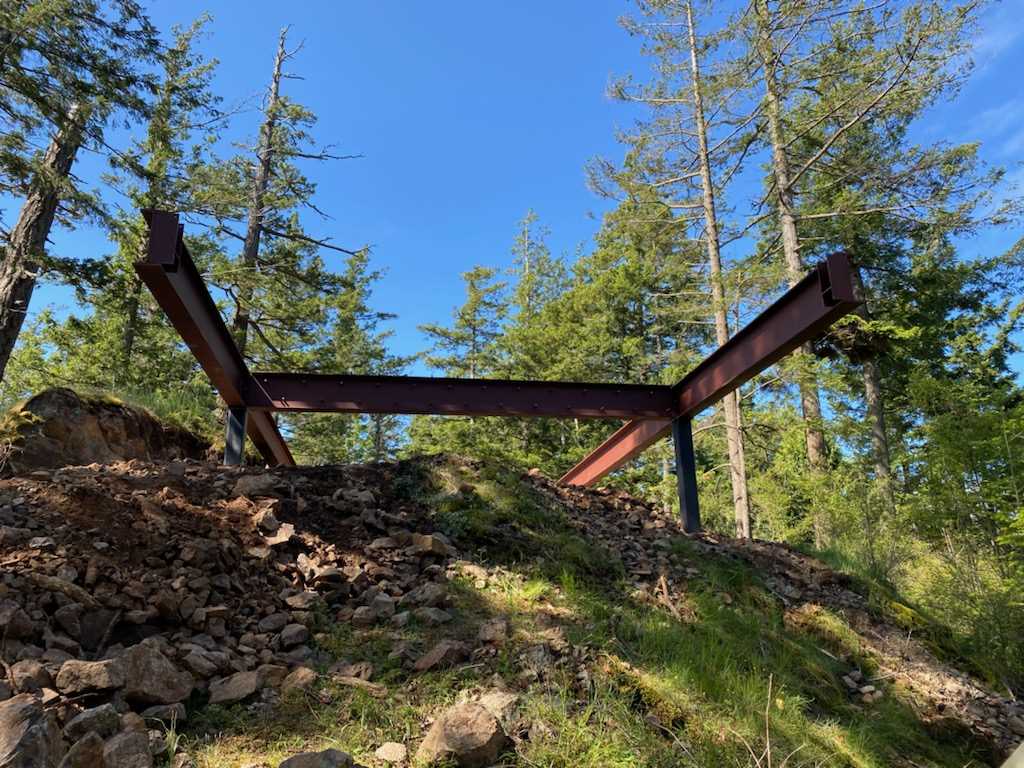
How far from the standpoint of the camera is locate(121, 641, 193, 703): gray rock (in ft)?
8.73

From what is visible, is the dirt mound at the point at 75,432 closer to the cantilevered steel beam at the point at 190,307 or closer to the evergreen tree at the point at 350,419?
the cantilevered steel beam at the point at 190,307

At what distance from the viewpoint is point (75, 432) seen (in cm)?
700

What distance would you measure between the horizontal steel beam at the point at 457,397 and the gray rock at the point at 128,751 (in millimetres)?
4217

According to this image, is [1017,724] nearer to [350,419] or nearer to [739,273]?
[739,273]

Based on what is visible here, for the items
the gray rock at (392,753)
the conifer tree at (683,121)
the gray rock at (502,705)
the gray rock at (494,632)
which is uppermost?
the conifer tree at (683,121)

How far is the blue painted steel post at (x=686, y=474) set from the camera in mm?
6305

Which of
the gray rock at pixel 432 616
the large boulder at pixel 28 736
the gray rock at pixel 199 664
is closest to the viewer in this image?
the large boulder at pixel 28 736

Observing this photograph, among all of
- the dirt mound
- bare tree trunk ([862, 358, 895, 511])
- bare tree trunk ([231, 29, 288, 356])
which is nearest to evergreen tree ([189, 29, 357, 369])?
bare tree trunk ([231, 29, 288, 356])

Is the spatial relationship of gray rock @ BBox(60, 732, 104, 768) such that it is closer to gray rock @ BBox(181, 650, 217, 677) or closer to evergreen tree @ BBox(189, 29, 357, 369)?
gray rock @ BBox(181, 650, 217, 677)

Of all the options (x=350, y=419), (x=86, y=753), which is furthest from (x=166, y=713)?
(x=350, y=419)

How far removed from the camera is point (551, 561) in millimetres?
4730

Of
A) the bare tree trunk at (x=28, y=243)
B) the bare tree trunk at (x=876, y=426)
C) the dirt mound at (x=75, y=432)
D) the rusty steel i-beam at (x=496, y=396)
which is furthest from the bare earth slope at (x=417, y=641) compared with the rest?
the bare tree trunk at (x=876, y=426)

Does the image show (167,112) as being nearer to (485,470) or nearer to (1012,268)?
(485,470)

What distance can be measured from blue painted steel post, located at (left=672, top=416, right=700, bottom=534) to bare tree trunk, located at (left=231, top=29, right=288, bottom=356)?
1108 centimetres
